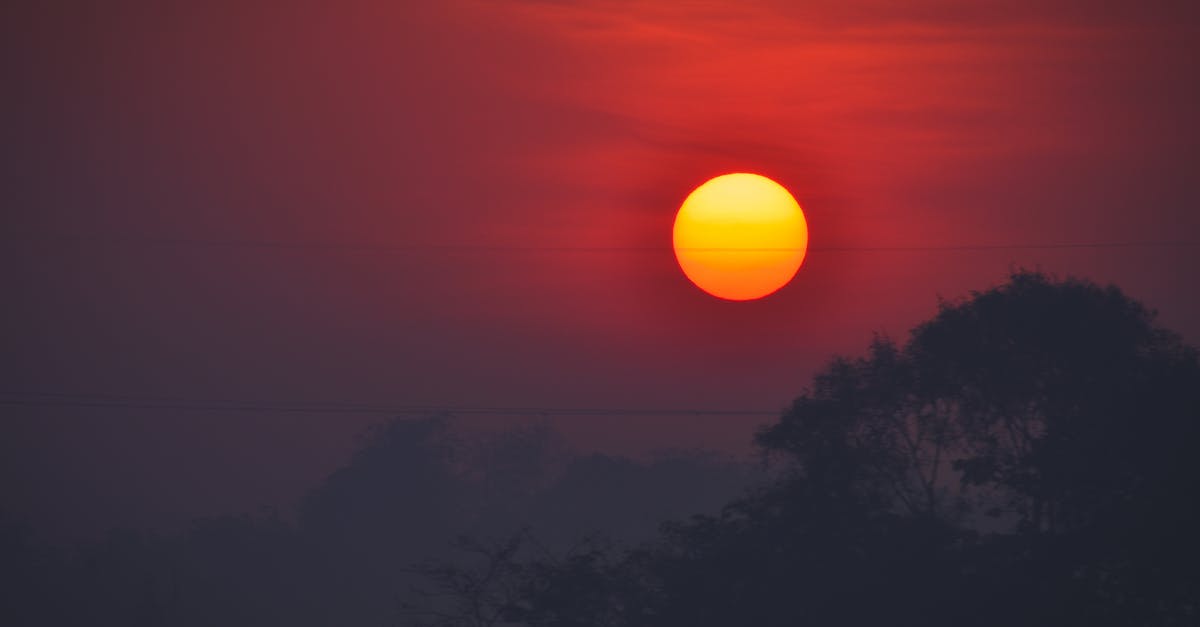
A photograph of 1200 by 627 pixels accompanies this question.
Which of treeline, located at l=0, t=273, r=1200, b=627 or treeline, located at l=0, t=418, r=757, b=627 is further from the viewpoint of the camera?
treeline, located at l=0, t=418, r=757, b=627

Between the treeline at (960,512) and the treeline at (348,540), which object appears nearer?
the treeline at (960,512)

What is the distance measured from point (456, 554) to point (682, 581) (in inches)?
2098

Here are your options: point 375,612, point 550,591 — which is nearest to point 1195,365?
point 550,591

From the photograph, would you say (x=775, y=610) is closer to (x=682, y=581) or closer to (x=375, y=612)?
(x=682, y=581)

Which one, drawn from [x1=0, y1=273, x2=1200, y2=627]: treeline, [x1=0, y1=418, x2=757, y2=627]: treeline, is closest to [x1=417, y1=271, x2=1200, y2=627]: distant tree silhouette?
[x1=0, y1=273, x2=1200, y2=627]: treeline

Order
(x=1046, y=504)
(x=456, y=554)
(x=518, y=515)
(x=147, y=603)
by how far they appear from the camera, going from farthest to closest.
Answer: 1. (x=518, y=515)
2. (x=456, y=554)
3. (x=147, y=603)
4. (x=1046, y=504)

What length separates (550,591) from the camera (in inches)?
906

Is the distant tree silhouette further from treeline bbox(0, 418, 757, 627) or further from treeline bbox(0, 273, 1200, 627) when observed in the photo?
treeline bbox(0, 418, 757, 627)

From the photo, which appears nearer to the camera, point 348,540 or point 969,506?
point 969,506

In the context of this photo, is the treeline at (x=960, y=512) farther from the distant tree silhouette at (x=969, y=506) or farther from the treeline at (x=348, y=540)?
the treeline at (x=348, y=540)

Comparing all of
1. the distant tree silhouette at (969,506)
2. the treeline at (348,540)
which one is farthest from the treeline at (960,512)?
the treeline at (348,540)

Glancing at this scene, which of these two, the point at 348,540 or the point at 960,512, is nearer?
the point at 960,512

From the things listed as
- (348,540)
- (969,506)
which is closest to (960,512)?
(969,506)

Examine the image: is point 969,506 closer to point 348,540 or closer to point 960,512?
point 960,512
